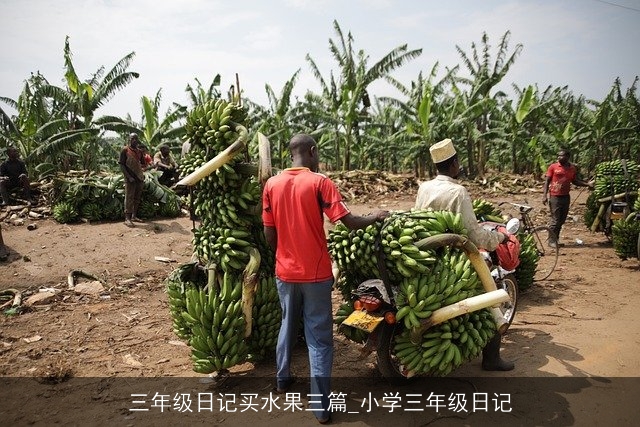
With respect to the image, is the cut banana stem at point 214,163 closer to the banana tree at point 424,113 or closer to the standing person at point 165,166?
the standing person at point 165,166

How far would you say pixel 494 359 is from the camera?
3.94m

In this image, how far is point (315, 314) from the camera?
331 centimetres

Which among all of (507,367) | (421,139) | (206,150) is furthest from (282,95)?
(507,367)

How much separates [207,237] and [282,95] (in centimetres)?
1390

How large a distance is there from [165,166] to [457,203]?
10.9 m

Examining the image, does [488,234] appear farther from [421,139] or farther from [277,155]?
[277,155]

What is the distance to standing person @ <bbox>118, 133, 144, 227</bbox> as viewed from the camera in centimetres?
989

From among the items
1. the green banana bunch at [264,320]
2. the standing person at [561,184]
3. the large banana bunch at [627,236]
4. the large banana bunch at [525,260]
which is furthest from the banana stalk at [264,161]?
the standing person at [561,184]

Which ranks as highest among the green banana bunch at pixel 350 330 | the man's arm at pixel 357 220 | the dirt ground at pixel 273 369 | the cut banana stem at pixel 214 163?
the cut banana stem at pixel 214 163

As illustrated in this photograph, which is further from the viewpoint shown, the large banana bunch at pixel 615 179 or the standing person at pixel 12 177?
the standing person at pixel 12 177

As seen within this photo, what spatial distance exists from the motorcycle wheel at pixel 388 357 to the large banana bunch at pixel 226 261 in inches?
42.0

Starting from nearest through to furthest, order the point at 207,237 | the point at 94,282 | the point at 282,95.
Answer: the point at 207,237, the point at 94,282, the point at 282,95

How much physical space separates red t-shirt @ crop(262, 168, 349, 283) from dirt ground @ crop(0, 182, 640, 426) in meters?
1.14

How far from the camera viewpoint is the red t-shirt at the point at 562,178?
862 centimetres
